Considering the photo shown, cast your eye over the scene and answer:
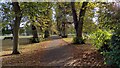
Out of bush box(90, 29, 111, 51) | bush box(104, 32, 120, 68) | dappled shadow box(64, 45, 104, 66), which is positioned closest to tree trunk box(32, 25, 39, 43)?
bush box(90, 29, 111, 51)

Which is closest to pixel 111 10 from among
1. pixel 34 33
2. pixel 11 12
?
pixel 11 12

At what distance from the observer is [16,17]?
11977mm

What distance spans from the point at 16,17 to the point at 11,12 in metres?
0.54

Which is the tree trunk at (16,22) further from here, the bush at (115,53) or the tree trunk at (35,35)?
the tree trunk at (35,35)

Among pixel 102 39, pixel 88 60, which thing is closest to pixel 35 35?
pixel 102 39

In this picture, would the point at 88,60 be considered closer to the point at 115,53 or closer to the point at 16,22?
the point at 115,53

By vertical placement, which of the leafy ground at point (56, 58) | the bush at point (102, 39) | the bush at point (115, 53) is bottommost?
the leafy ground at point (56, 58)

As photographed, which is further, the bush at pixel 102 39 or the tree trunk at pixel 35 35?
the tree trunk at pixel 35 35

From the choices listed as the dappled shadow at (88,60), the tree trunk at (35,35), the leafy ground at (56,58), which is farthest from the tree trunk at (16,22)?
the tree trunk at (35,35)

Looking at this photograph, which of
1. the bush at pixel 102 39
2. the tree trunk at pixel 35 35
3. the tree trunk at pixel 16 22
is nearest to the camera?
the bush at pixel 102 39

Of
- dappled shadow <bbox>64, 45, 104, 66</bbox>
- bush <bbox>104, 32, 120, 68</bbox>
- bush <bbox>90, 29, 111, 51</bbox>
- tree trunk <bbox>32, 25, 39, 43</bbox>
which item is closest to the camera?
bush <bbox>104, 32, 120, 68</bbox>

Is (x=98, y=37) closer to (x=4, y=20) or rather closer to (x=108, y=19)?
(x=108, y=19)

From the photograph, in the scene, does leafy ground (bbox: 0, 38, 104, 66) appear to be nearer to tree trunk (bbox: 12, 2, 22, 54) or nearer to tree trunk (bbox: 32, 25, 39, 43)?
tree trunk (bbox: 12, 2, 22, 54)

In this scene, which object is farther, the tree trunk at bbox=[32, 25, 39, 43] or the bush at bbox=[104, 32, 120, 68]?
the tree trunk at bbox=[32, 25, 39, 43]
